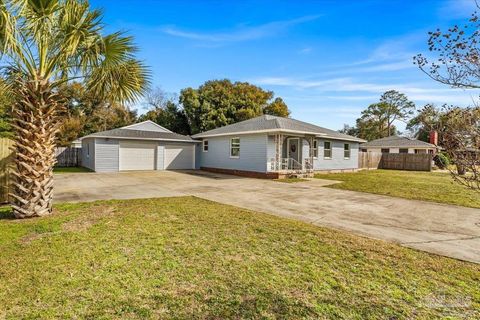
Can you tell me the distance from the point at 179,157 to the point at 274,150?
9.12 m

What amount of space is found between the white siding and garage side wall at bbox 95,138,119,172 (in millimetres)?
6643

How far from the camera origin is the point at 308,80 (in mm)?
18625

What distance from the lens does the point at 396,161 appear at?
27.2 metres

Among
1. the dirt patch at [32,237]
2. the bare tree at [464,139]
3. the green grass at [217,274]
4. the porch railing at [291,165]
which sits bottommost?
the green grass at [217,274]

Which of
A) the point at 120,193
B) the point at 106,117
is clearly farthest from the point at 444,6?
the point at 106,117

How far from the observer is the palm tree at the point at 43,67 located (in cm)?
541

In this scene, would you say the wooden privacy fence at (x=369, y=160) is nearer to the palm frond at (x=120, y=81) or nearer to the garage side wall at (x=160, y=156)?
the garage side wall at (x=160, y=156)

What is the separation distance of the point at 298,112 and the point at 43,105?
114 ft

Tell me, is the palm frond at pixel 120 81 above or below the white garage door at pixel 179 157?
above

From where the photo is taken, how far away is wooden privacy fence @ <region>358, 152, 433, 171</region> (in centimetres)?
2536

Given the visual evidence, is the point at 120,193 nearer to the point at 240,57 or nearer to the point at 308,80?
the point at 240,57

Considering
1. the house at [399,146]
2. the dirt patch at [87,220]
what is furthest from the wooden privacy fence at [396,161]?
the dirt patch at [87,220]

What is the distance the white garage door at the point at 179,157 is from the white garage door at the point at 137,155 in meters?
1.09

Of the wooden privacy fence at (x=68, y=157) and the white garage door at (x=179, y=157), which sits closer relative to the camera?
the white garage door at (x=179, y=157)
